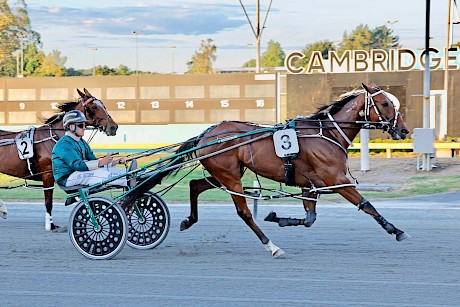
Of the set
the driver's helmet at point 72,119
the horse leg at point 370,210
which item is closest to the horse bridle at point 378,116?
the horse leg at point 370,210

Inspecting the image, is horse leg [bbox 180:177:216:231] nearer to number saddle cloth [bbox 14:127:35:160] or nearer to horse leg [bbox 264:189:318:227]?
horse leg [bbox 264:189:318:227]

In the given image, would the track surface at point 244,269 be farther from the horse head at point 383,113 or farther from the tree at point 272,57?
the tree at point 272,57

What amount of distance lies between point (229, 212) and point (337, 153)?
4.75m

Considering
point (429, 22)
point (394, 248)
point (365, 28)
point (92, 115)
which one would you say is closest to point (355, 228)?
point (394, 248)

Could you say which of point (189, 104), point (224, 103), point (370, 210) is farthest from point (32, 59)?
point (370, 210)

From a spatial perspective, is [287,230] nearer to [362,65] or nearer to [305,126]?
[305,126]

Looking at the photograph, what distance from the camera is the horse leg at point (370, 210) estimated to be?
8.58 m

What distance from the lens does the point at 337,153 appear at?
891 cm

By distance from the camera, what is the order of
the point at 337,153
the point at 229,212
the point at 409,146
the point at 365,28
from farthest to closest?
1. the point at 365,28
2. the point at 409,146
3. the point at 229,212
4. the point at 337,153

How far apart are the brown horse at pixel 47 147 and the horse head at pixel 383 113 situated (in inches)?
146

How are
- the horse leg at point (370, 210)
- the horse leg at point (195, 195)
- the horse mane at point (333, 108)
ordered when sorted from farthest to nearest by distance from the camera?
the horse leg at point (195, 195) < the horse mane at point (333, 108) < the horse leg at point (370, 210)

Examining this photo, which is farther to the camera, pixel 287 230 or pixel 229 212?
pixel 229 212

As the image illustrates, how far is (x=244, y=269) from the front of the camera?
318 inches

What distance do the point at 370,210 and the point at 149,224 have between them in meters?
2.67
